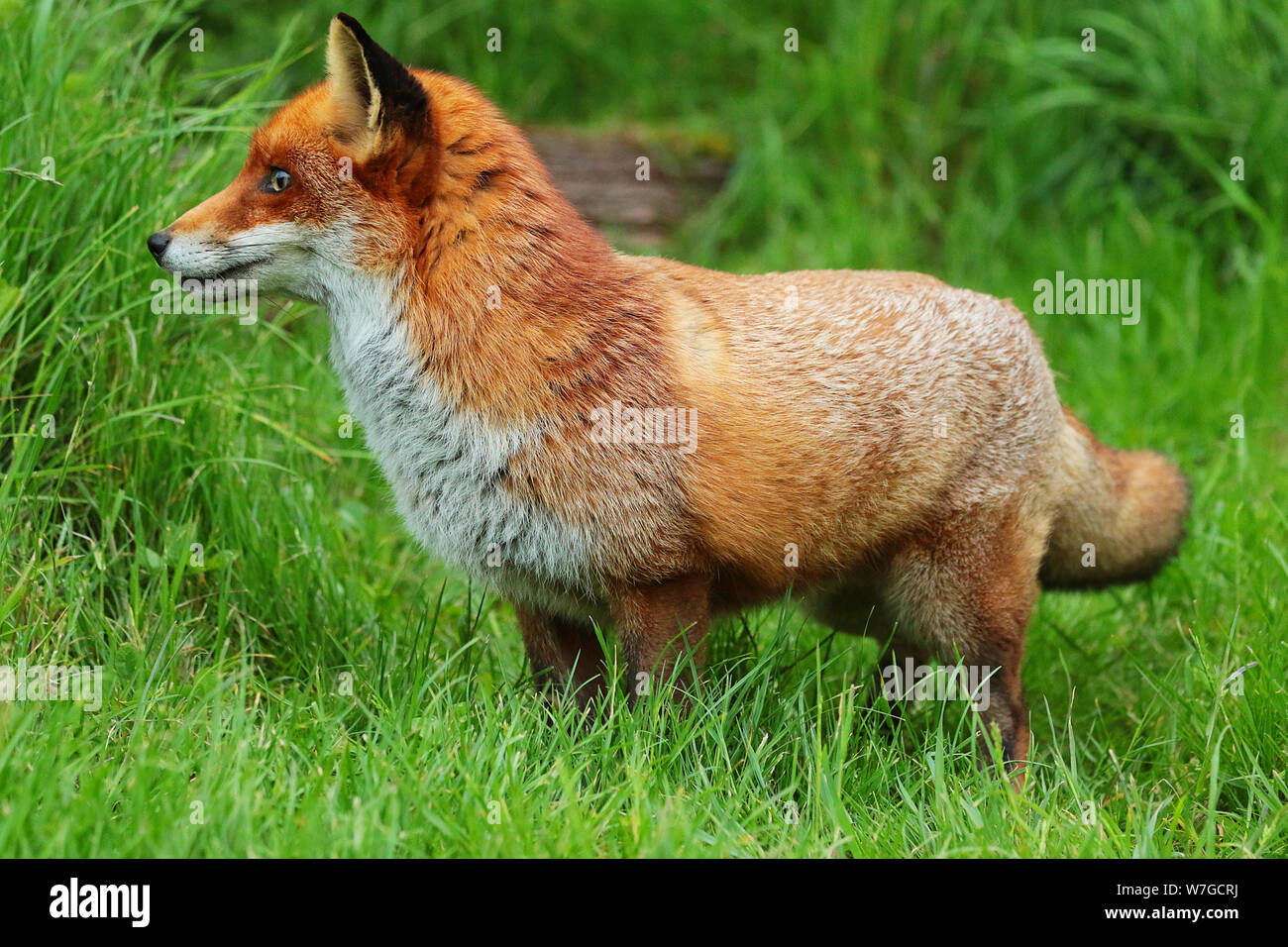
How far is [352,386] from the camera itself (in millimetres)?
4379

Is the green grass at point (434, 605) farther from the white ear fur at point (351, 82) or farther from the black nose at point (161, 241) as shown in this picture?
the white ear fur at point (351, 82)

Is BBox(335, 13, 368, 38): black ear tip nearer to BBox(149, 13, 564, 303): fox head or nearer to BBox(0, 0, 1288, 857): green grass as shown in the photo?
BBox(149, 13, 564, 303): fox head

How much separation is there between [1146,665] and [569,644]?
246 cm

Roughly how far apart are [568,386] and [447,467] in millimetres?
470

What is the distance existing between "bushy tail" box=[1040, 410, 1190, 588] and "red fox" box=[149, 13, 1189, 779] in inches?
21.9

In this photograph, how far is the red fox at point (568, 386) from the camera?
4105mm

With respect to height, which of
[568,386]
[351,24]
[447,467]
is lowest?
[447,467]

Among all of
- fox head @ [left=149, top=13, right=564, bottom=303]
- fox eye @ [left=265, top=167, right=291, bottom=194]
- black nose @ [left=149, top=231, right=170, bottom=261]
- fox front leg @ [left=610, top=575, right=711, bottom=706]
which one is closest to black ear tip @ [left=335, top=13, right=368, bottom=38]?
fox head @ [left=149, top=13, right=564, bottom=303]

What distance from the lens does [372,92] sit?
13.2 ft

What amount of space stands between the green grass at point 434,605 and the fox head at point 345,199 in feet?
2.77

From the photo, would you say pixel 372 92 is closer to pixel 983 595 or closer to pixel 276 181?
pixel 276 181

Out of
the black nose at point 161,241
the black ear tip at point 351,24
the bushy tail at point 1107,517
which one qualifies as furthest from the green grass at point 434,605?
the black ear tip at point 351,24

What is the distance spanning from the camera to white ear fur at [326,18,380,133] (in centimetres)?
400

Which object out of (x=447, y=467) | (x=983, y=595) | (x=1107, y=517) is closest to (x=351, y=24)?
(x=447, y=467)
